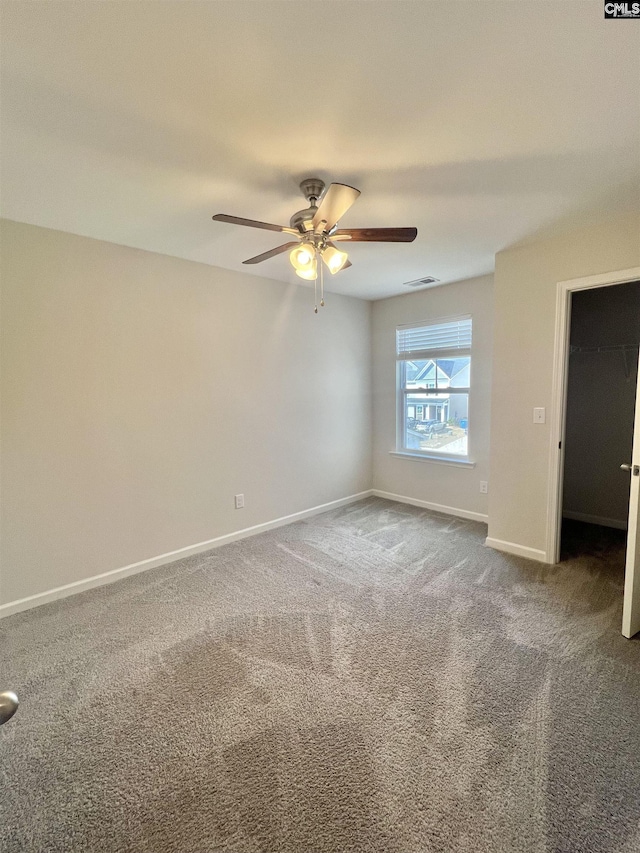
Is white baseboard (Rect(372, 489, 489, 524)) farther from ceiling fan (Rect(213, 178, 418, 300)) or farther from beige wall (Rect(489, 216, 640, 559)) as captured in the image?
ceiling fan (Rect(213, 178, 418, 300))

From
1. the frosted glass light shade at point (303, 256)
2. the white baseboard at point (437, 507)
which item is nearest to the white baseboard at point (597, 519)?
the white baseboard at point (437, 507)

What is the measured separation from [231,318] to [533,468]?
280cm

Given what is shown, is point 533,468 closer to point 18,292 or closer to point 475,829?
point 475,829

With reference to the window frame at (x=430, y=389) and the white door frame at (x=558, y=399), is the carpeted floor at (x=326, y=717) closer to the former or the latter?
the white door frame at (x=558, y=399)

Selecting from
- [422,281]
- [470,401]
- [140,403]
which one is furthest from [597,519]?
[140,403]

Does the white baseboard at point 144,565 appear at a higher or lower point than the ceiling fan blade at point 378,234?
lower

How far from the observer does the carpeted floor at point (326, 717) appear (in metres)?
1.21

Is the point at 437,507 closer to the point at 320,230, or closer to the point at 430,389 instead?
the point at 430,389

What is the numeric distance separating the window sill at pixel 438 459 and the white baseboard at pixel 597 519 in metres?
1.28

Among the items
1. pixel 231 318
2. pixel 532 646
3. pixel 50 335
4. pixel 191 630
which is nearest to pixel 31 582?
pixel 191 630

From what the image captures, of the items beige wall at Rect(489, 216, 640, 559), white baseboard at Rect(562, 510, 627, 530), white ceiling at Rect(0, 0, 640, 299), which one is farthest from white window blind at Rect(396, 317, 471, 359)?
white baseboard at Rect(562, 510, 627, 530)

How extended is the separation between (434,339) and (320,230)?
2527mm

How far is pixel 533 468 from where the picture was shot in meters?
2.97
